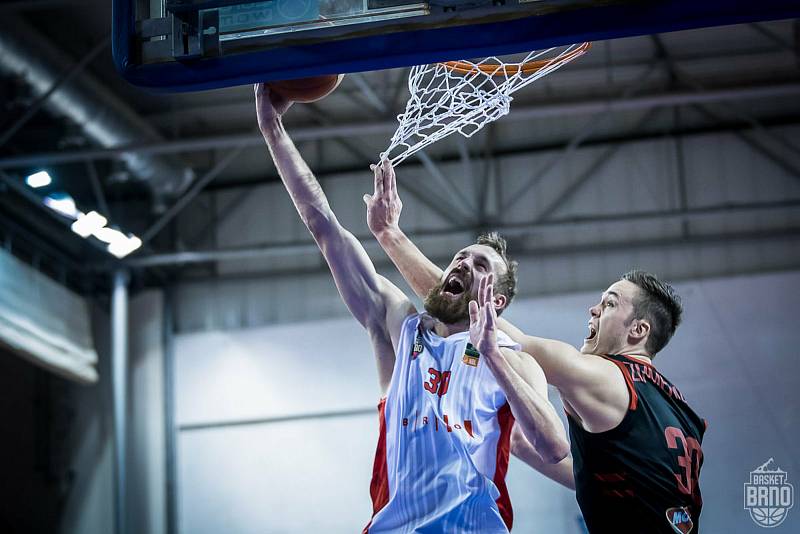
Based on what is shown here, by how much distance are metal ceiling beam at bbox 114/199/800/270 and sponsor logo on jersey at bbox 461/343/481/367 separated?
970cm

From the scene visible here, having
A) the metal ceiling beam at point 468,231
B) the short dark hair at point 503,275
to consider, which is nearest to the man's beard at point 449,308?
the short dark hair at point 503,275

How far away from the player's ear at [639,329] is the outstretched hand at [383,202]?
1170 millimetres

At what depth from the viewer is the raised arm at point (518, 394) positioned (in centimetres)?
366

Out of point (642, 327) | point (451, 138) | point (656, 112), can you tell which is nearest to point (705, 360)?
point (656, 112)

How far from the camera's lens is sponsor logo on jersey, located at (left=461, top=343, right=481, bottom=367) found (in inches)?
159

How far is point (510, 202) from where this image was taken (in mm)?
14164

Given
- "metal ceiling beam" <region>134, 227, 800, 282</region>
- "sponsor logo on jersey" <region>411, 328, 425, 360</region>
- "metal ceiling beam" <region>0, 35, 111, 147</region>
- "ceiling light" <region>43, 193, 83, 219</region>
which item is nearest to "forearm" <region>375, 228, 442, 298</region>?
"sponsor logo on jersey" <region>411, 328, 425, 360</region>

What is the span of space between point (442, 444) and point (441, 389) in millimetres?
227

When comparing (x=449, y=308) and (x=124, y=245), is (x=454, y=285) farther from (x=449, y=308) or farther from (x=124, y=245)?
(x=124, y=245)

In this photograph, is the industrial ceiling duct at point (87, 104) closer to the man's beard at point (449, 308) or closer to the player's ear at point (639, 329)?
the man's beard at point (449, 308)

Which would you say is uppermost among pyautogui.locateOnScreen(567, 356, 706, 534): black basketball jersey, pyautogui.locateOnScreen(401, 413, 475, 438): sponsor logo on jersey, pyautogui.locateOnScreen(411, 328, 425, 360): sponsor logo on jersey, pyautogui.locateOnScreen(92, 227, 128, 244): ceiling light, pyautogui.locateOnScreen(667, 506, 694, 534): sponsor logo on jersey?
pyautogui.locateOnScreen(92, 227, 128, 244): ceiling light

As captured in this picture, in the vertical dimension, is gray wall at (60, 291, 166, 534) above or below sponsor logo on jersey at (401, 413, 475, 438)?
above

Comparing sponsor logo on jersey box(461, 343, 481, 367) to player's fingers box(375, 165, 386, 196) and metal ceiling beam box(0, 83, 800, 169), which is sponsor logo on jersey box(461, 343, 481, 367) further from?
metal ceiling beam box(0, 83, 800, 169)

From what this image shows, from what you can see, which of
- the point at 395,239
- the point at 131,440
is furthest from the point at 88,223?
the point at 395,239
